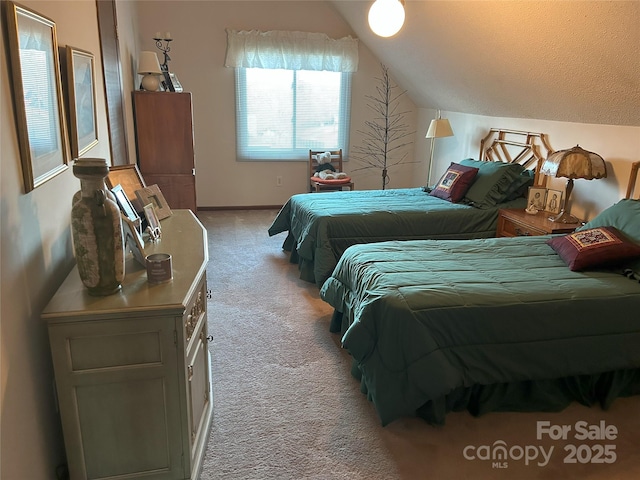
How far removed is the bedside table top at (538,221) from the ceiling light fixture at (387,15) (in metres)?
1.62

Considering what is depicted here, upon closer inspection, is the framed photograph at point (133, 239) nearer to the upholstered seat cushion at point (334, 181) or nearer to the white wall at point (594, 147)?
the white wall at point (594, 147)

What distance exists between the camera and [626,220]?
2641mm

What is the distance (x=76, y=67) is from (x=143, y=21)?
3682 millimetres

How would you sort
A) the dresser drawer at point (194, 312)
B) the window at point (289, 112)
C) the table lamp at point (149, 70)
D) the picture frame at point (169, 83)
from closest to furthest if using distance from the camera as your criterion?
the dresser drawer at point (194, 312), the table lamp at point (149, 70), the picture frame at point (169, 83), the window at point (289, 112)

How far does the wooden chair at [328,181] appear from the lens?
551cm

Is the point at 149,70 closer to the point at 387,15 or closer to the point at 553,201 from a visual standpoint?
the point at 387,15

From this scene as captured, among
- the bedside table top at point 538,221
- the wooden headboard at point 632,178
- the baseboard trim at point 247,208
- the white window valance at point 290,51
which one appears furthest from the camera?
the baseboard trim at point 247,208

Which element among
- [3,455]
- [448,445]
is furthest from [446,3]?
[3,455]

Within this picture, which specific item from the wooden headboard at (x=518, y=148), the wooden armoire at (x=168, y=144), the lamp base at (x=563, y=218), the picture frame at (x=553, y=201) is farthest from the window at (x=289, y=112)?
the lamp base at (x=563, y=218)

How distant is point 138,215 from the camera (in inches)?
85.4

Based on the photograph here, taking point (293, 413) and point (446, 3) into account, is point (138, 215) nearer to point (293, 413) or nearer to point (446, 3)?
point (293, 413)

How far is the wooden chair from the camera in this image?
18.1 ft

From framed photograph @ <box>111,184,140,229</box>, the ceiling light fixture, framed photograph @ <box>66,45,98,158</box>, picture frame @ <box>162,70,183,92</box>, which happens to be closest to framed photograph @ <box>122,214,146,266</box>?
A: framed photograph @ <box>111,184,140,229</box>

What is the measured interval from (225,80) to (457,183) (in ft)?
10.2
